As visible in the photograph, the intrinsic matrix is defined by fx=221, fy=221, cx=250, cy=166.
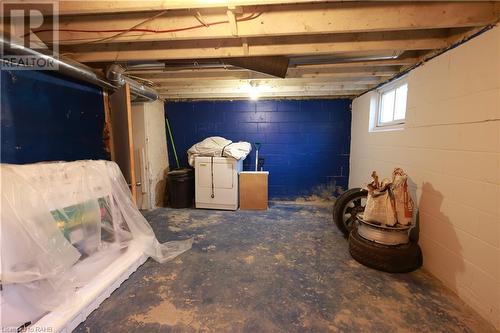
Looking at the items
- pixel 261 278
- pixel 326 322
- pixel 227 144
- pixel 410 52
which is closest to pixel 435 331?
pixel 326 322

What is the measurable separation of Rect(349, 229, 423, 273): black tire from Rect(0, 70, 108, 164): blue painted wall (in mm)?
3155

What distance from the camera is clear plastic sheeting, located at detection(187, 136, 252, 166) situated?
12.2 feet

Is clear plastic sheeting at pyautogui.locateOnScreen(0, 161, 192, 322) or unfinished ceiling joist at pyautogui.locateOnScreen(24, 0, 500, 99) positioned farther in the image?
unfinished ceiling joist at pyautogui.locateOnScreen(24, 0, 500, 99)

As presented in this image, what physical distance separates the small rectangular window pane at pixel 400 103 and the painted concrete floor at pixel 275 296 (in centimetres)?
175

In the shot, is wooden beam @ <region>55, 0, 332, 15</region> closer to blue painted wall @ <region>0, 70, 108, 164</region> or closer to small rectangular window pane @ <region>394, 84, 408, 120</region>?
blue painted wall @ <region>0, 70, 108, 164</region>

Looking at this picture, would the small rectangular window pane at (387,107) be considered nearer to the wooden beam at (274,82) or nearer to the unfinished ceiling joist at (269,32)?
the wooden beam at (274,82)

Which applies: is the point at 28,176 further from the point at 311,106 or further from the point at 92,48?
the point at 311,106

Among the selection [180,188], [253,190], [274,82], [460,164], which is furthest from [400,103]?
[180,188]

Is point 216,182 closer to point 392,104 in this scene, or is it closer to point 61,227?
point 61,227

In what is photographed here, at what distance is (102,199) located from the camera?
75.0 inches

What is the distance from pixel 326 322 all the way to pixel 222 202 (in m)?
2.59

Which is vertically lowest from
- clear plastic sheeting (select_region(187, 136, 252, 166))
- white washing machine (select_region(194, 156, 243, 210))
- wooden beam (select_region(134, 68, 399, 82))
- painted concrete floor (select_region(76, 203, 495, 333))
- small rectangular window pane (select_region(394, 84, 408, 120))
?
painted concrete floor (select_region(76, 203, 495, 333))

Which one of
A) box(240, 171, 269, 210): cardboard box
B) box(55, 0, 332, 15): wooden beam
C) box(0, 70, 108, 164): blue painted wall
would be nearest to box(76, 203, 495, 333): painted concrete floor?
box(240, 171, 269, 210): cardboard box

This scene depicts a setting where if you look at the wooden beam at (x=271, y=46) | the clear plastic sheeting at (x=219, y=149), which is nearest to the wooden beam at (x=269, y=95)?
the clear plastic sheeting at (x=219, y=149)
